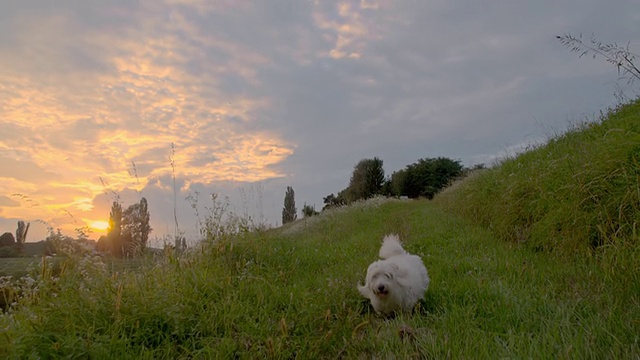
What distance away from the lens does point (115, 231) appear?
17.8ft

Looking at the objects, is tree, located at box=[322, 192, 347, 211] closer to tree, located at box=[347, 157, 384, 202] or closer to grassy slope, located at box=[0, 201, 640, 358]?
tree, located at box=[347, 157, 384, 202]

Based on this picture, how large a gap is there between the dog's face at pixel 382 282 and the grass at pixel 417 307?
0.23 metres

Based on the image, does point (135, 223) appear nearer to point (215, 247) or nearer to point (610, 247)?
point (215, 247)

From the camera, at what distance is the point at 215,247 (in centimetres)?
532

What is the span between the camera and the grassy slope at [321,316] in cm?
246

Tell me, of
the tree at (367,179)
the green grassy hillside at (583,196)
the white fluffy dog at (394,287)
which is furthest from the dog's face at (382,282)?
the tree at (367,179)

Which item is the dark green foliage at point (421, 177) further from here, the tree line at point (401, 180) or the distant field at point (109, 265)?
the distant field at point (109, 265)

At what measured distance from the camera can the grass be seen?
8.52ft

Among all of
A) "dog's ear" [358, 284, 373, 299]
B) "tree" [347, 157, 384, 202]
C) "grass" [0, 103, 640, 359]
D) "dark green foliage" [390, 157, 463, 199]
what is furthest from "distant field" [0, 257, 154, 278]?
"dark green foliage" [390, 157, 463, 199]

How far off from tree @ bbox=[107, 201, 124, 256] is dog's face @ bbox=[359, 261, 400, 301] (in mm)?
3437

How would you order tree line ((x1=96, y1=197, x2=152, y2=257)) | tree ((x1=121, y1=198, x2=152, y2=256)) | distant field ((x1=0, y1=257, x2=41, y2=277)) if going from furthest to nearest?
tree ((x1=121, y1=198, x2=152, y2=256)) < tree line ((x1=96, y1=197, x2=152, y2=257)) < distant field ((x1=0, y1=257, x2=41, y2=277))

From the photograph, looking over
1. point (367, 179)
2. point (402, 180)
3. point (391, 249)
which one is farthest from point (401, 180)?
point (391, 249)

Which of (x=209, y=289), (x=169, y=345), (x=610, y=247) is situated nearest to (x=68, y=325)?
(x=169, y=345)

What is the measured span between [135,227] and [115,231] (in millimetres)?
315
